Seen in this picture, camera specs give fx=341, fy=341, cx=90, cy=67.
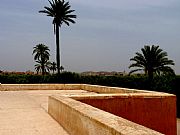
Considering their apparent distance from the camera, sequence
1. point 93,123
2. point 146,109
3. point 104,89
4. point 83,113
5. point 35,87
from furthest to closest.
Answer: point 35,87
point 104,89
point 146,109
point 83,113
point 93,123

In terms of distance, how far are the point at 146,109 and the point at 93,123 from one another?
3.96 m

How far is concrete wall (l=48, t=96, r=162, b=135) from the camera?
10.7 ft

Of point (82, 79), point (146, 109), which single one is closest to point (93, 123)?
point (146, 109)

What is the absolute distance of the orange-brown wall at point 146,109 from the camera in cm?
775

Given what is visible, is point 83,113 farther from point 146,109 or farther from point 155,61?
point 155,61

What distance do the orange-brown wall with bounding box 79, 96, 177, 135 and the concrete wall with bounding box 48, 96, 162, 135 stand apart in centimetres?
132

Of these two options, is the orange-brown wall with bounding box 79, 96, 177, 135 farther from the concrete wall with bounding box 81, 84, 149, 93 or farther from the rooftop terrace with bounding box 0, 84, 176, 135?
the concrete wall with bounding box 81, 84, 149, 93

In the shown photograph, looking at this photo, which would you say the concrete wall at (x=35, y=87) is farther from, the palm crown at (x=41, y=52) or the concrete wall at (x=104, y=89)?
the palm crown at (x=41, y=52)

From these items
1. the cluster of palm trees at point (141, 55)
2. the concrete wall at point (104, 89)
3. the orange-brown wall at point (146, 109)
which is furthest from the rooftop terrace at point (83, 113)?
the cluster of palm trees at point (141, 55)

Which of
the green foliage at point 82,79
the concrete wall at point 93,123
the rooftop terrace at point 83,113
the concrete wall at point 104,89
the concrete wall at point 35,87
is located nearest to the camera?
the concrete wall at point 93,123

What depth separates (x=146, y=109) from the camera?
25.8 ft

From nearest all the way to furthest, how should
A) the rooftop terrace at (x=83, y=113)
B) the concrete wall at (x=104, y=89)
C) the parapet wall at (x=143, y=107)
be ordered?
the rooftop terrace at (x=83, y=113)
the parapet wall at (x=143, y=107)
the concrete wall at (x=104, y=89)

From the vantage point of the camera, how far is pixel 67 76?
114 feet

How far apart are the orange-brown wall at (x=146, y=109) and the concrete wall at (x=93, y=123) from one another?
4.32 ft
